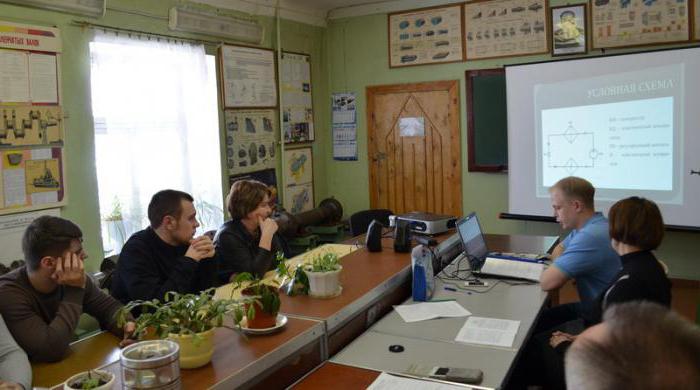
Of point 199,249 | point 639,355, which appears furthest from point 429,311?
point 639,355

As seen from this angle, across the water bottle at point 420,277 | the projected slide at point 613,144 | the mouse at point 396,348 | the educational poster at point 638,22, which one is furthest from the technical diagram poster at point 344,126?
the mouse at point 396,348

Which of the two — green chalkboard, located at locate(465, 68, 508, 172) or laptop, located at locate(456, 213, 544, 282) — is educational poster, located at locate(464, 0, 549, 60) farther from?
laptop, located at locate(456, 213, 544, 282)

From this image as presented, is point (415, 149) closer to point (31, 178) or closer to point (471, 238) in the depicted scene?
point (471, 238)

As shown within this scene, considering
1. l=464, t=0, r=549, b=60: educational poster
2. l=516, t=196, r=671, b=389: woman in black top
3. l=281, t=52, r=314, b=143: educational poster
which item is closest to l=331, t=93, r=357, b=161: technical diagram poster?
l=281, t=52, r=314, b=143: educational poster

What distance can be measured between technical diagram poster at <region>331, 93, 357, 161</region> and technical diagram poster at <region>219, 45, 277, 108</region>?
0.92 metres

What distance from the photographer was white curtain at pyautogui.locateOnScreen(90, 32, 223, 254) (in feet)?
12.7

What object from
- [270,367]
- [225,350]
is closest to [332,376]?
[270,367]

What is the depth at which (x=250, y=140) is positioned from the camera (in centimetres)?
509

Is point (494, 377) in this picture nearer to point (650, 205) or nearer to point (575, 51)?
point (650, 205)

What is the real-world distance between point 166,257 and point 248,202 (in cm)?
67

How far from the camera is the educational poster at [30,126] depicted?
10.6ft

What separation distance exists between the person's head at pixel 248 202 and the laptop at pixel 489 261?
106 centimetres

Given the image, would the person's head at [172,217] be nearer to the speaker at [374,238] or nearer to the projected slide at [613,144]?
the speaker at [374,238]

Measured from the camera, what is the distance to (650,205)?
241 cm
